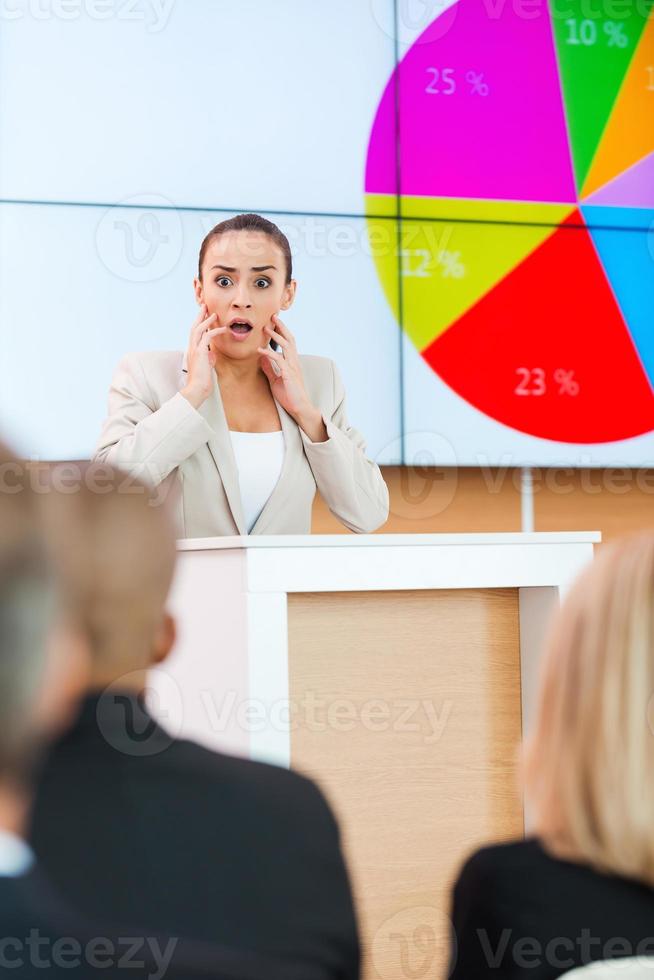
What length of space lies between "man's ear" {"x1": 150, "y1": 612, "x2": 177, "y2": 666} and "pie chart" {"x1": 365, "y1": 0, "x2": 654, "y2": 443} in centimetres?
261

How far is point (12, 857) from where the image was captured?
639 millimetres

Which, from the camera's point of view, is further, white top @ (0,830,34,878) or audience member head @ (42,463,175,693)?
audience member head @ (42,463,175,693)

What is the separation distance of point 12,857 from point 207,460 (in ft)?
5.57

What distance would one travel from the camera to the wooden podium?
5.69ft

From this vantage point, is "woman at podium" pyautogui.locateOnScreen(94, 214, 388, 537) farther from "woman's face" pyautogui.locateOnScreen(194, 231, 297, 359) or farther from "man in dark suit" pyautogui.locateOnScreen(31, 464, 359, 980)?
Result: "man in dark suit" pyautogui.locateOnScreen(31, 464, 359, 980)

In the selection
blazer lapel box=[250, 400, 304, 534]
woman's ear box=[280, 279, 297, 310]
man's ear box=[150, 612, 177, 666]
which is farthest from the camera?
woman's ear box=[280, 279, 297, 310]

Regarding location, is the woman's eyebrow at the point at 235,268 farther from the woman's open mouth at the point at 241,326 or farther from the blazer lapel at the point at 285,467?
the blazer lapel at the point at 285,467

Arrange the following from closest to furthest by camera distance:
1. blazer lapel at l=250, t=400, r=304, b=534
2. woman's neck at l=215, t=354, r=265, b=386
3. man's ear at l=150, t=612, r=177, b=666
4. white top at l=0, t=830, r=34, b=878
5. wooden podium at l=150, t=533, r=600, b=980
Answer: white top at l=0, t=830, r=34, b=878
man's ear at l=150, t=612, r=177, b=666
wooden podium at l=150, t=533, r=600, b=980
blazer lapel at l=250, t=400, r=304, b=534
woman's neck at l=215, t=354, r=265, b=386

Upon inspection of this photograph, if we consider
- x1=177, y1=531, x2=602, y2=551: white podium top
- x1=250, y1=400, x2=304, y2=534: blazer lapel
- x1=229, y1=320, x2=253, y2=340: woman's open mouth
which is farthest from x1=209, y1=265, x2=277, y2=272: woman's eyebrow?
x1=177, y1=531, x2=602, y2=551: white podium top

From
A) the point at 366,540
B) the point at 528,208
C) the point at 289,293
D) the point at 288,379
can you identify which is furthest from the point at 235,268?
the point at 528,208

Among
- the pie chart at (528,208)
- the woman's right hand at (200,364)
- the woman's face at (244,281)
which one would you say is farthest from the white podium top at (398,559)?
the pie chart at (528,208)

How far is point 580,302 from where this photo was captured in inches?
143

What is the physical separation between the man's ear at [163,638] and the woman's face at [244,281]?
5.37 ft

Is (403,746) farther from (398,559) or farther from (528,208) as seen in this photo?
(528,208)
